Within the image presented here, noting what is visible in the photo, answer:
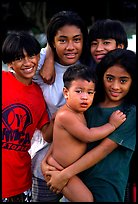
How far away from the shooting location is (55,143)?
2133mm

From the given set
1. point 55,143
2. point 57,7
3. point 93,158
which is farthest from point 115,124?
point 57,7

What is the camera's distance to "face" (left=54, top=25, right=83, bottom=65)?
2361mm

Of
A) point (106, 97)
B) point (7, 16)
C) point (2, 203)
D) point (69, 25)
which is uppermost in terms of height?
point (7, 16)

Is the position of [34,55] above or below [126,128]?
above

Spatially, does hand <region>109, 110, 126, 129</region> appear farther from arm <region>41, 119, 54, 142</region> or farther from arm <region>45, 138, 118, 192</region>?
arm <region>41, 119, 54, 142</region>

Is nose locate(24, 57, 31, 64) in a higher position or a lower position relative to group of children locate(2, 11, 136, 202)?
higher

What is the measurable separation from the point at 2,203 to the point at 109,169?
0.71 metres

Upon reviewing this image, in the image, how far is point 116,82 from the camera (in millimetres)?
2096

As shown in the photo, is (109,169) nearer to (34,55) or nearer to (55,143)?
(55,143)

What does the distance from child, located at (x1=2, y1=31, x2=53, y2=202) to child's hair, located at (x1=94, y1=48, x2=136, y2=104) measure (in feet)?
1.34

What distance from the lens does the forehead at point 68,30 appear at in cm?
237

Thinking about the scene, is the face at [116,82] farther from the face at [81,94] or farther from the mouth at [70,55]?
the mouth at [70,55]

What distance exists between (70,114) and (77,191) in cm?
40

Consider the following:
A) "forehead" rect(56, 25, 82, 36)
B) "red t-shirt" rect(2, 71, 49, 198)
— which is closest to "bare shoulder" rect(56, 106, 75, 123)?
"red t-shirt" rect(2, 71, 49, 198)
